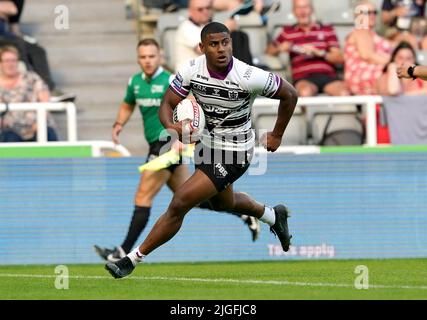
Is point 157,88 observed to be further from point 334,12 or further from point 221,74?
point 334,12

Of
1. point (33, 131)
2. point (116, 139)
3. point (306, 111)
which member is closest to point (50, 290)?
point (116, 139)

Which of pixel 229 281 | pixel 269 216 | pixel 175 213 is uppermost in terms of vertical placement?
pixel 175 213

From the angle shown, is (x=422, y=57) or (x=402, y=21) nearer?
(x=422, y=57)

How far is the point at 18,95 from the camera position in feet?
51.6

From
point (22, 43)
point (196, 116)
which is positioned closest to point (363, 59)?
point (22, 43)

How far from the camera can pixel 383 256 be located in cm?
1500

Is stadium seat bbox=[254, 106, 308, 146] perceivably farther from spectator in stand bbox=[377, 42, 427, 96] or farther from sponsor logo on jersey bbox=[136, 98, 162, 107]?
sponsor logo on jersey bbox=[136, 98, 162, 107]

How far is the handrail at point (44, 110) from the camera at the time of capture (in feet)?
48.6

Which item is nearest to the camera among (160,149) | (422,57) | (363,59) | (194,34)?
(160,149)

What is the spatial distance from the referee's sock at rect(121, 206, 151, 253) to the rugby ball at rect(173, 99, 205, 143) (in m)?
2.91

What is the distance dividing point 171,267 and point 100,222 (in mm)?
1340

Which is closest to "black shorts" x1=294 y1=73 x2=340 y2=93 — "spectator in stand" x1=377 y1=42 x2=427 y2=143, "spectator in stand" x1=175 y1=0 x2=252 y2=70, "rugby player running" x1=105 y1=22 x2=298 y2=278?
"spectator in stand" x1=377 y1=42 x2=427 y2=143

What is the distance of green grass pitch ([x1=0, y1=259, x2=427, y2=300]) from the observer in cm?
1062

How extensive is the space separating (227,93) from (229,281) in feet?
5.92
